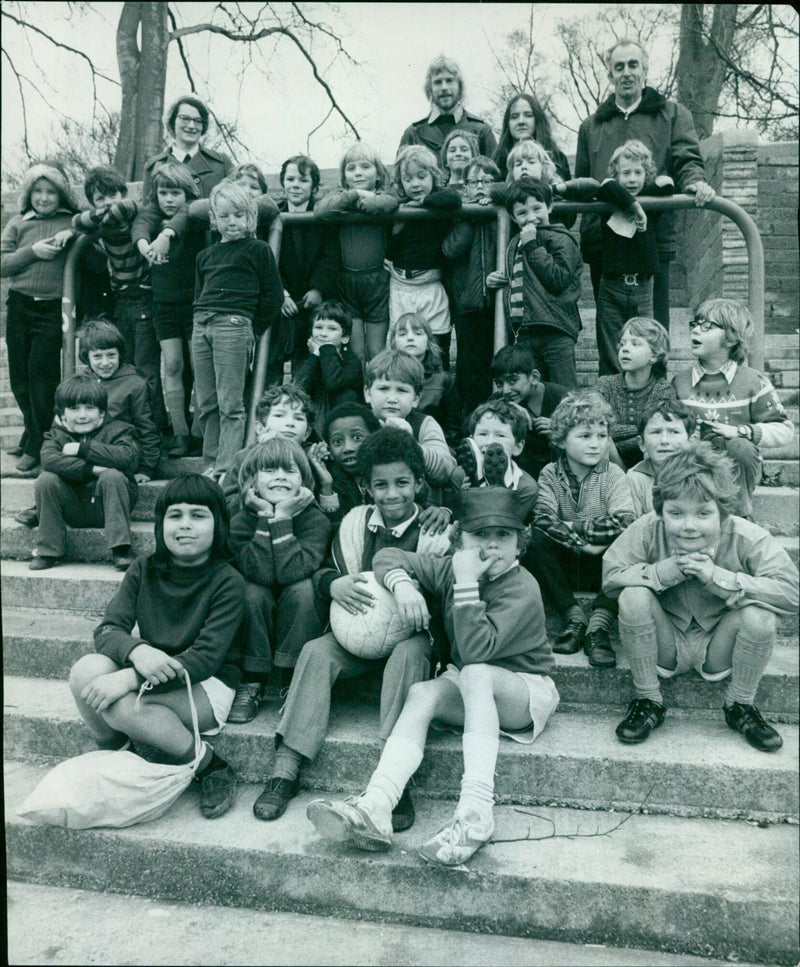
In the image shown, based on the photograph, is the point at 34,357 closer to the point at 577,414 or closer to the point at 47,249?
the point at 47,249

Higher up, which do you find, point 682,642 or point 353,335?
point 353,335

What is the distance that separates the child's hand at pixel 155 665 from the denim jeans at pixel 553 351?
8.00 feet

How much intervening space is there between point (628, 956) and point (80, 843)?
1688mm

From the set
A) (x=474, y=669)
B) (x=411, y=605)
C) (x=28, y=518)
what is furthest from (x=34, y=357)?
(x=474, y=669)

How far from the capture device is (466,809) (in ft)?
8.34

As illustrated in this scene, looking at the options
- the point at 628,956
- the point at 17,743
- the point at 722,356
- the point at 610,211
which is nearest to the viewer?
the point at 628,956

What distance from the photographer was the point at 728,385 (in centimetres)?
387

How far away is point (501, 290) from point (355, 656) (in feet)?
7.19

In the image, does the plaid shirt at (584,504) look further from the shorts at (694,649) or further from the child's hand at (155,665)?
the child's hand at (155,665)

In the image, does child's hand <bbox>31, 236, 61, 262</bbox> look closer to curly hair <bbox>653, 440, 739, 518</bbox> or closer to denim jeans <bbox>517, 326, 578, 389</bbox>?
denim jeans <bbox>517, 326, 578, 389</bbox>

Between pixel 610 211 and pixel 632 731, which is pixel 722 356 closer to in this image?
pixel 610 211

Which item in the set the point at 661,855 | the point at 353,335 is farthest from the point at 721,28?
the point at 661,855

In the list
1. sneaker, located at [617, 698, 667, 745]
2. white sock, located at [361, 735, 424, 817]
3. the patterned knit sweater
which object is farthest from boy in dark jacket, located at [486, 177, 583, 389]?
white sock, located at [361, 735, 424, 817]

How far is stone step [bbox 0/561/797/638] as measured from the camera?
4.00 meters
